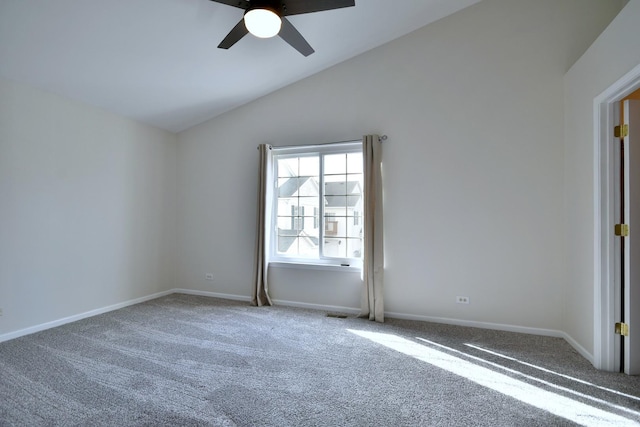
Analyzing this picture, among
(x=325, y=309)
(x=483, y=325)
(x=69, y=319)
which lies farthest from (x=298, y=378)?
(x=69, y=319)

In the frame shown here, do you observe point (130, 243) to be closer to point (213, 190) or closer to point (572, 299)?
point (213, 190)

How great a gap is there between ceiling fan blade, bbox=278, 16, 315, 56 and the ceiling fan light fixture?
0.08m

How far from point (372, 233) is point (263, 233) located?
4.85ft

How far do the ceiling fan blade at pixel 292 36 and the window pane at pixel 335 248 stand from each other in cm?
227

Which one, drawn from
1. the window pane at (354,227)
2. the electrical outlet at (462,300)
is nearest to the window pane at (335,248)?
the window pane at (354,227)

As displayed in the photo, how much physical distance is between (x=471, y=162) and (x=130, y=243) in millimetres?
4514

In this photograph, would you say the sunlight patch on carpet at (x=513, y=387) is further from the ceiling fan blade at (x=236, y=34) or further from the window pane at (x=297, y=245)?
the ceiling fan blade at (x=236, y=34)

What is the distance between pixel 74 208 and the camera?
3.55 meters

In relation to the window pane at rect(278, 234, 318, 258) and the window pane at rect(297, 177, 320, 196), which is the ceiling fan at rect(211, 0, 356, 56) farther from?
the window pane at rect(278, 234, 318, 258)

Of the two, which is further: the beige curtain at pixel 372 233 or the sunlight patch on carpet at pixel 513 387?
the beige curtain at pixel 372 233

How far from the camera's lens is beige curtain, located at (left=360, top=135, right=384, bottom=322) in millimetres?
3680

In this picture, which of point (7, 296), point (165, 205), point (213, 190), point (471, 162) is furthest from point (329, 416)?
point (165, 205)

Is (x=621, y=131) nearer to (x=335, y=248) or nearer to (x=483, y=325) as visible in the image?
(x=483, y=325)

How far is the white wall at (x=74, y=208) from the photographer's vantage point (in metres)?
3.03
